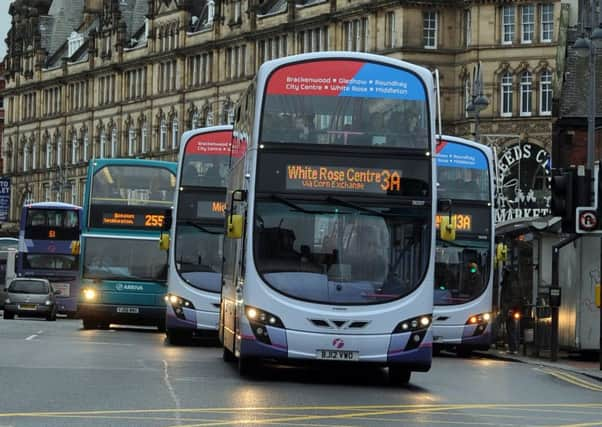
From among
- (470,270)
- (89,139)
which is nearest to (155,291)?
(470,270)

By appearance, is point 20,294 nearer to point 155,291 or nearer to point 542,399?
point 155,291

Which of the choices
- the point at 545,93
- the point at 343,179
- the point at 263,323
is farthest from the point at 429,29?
the point at 263,323

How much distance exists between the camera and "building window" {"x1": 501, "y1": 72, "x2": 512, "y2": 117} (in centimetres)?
9488

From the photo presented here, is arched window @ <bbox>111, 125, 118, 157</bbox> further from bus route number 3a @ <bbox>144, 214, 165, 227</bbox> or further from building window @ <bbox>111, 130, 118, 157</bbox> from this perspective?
bus route number 3a @ <bbox>144, 214, 165, 227</bbox>

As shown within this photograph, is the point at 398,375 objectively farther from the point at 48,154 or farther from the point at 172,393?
the point at 48,154

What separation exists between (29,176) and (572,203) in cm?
11774

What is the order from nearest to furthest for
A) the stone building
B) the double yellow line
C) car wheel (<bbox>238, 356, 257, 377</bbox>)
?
car wheel (<bbox>238, 356, 257, 377</bbox>)
the double yellow line
the stone building

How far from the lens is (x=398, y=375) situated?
79.5 feet

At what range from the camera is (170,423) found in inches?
658

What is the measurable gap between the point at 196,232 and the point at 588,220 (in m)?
8.58

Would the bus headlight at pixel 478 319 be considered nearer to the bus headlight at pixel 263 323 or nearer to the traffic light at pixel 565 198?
the traffic light at pixel 565 198

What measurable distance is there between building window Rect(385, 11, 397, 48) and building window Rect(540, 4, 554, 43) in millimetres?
7863

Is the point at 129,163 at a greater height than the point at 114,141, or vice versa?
the point at 114,141

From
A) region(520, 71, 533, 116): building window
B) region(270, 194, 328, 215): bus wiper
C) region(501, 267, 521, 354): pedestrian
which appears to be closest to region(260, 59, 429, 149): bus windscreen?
region(270, 194, 328, 215): bus wiper
